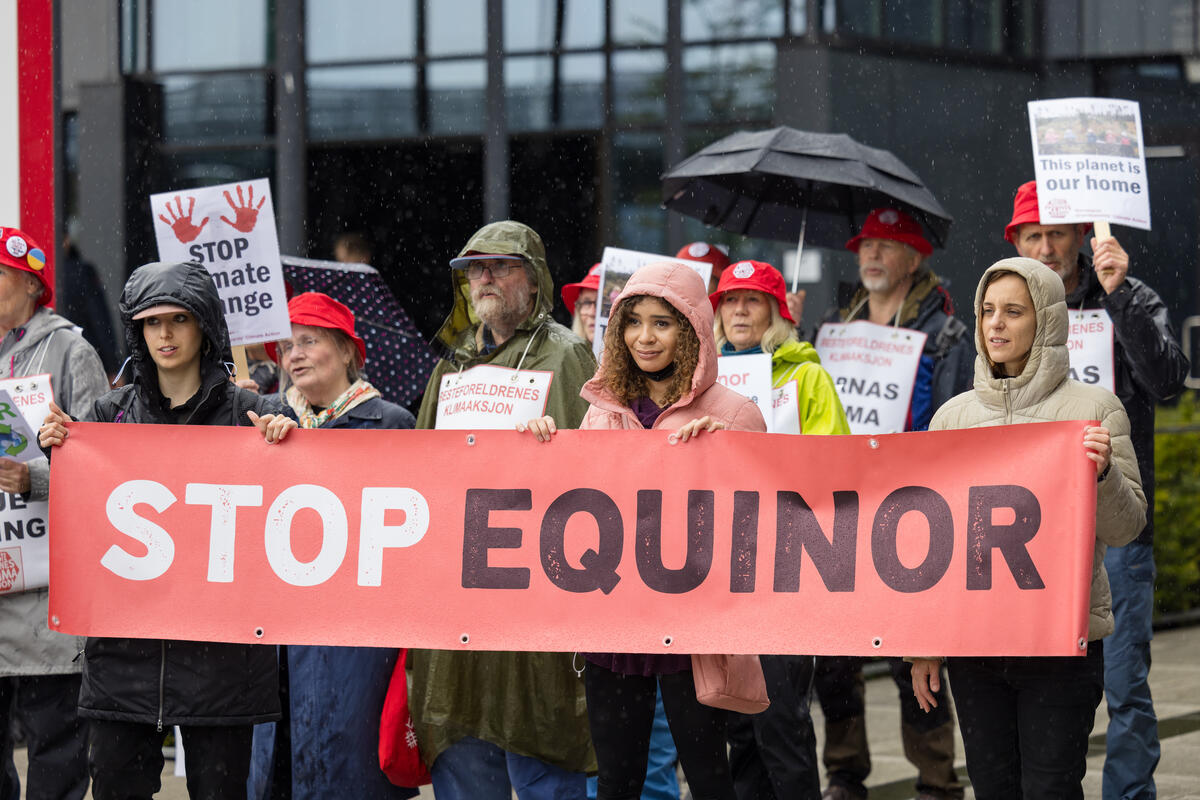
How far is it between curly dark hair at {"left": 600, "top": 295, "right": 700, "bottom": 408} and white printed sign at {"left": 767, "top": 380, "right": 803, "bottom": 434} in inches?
43.2

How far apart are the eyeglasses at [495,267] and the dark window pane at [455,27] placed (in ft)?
20.1

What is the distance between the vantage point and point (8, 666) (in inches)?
215

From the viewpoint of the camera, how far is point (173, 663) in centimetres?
471

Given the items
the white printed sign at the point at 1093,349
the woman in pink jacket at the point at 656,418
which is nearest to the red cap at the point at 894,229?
the white printed sign at the point at 1093,349

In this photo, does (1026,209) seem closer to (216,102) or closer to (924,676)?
(924,676)

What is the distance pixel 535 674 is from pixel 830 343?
212cm

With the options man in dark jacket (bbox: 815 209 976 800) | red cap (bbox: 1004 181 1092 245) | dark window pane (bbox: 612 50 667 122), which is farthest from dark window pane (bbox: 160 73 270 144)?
red cap (bbox: 1004 181 1092 245)

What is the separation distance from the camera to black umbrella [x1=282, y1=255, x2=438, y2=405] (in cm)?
702

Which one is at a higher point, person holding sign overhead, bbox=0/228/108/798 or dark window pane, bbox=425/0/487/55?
dark window pane, bbox=425/0/487/55

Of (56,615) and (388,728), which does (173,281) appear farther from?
(388,728)

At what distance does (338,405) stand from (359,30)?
252 inches

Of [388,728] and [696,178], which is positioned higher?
[696,178]

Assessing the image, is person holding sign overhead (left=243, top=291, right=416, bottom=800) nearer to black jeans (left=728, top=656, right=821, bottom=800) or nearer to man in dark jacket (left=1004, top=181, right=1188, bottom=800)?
black jeans (left=728, top=656, right=821, bottom=800)

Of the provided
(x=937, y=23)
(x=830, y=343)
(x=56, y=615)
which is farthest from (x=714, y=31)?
(x=56, y=615)
